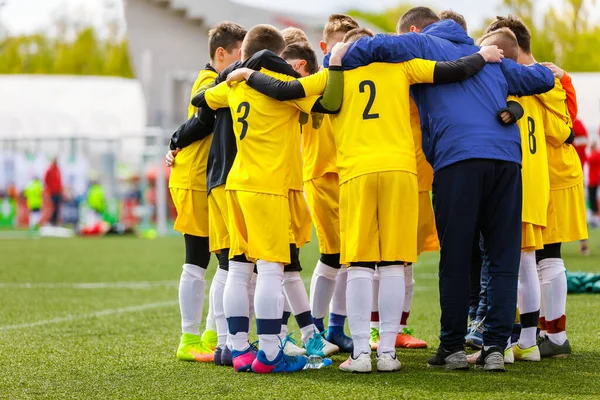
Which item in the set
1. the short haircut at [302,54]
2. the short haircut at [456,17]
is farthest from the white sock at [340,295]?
the short haircut at [456,17]

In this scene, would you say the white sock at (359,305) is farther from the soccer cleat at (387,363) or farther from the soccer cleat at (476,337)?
the soccer cleat at (476,337)

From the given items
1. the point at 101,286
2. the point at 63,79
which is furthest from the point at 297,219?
the point at 63,79

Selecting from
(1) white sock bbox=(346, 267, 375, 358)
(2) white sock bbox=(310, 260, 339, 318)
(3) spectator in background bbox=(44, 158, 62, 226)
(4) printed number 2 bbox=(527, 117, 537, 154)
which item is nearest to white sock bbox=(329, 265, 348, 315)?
(2) white sock bbox=(310, 260, 339, 318)

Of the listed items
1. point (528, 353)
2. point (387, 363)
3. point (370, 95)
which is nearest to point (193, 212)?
point (370, 95)

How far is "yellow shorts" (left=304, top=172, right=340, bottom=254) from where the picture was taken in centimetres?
592

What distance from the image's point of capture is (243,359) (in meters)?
5.28

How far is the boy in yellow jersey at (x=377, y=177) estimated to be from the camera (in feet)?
16.7

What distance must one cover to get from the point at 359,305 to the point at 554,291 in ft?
4.49

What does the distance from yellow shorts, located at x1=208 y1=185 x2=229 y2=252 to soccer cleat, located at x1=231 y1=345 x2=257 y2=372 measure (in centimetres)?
65

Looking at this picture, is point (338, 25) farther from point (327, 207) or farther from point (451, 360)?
point (451, 360)

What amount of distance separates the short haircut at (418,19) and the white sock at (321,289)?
5.18 ft

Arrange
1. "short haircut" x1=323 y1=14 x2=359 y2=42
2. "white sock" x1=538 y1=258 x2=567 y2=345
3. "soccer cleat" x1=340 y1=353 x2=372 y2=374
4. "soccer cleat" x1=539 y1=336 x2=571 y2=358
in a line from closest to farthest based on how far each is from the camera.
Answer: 1. "soccer cleat" x1=340 y1=353 x2=372 y2=374
2. "soccer cleat" x1=539 y1=336 x2=571 y2=358
3. "white sock" x1=538 y1=258 x2=567 y2=345
4. "short haircut" x1=323 y1=14 x2=359 y2=42

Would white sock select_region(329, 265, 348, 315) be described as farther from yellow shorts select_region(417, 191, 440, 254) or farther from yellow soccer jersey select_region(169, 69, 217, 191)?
yellow soccer jersey select_region(169, 69, 217, 191)

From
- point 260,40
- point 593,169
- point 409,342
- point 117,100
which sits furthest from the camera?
point 117,100
